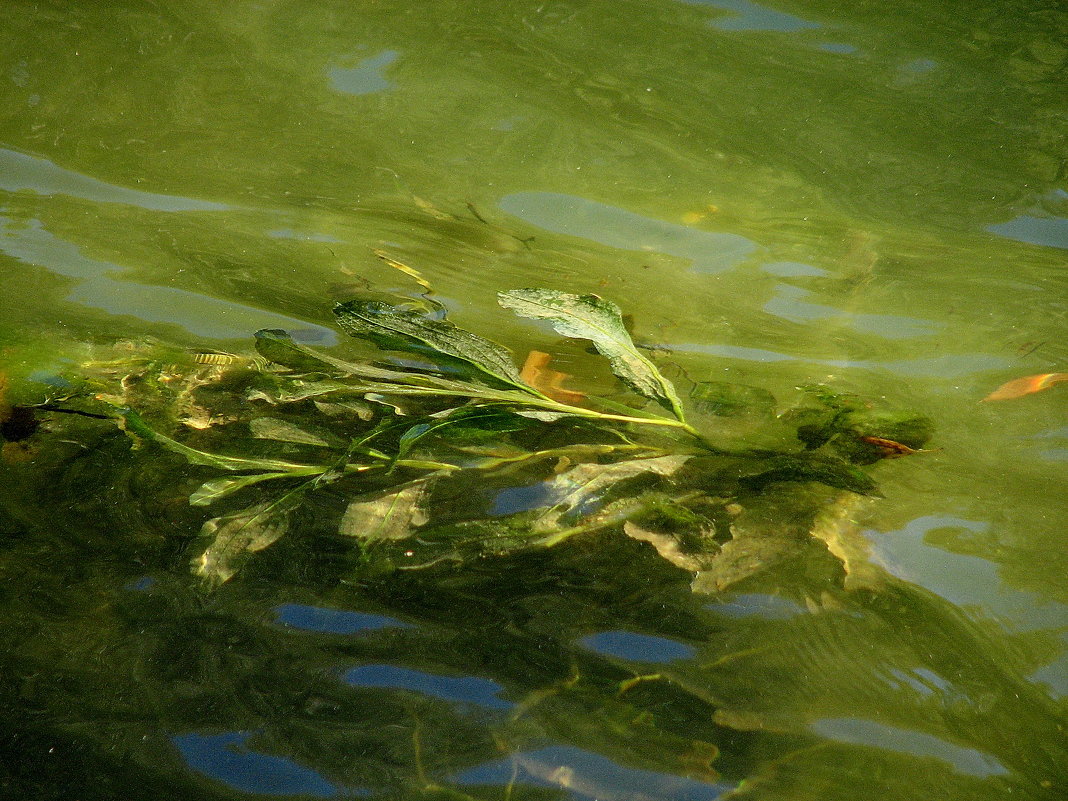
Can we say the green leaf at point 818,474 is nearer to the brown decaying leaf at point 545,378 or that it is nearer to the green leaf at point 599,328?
the green leaf at point 599,328

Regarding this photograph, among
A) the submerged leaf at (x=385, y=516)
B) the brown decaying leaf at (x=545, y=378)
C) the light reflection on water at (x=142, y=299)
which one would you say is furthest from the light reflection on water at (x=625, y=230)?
the submerged leaf at (x=385, y=516)

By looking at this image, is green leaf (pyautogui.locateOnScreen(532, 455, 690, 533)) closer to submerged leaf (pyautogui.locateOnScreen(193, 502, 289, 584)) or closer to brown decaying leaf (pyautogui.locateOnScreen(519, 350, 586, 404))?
brown decaying leaf (pyautogui.locateOnScreen(519, 350, 586, 404))

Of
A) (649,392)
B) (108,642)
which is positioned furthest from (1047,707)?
(108,642)

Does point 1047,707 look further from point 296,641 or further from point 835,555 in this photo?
point 296,641

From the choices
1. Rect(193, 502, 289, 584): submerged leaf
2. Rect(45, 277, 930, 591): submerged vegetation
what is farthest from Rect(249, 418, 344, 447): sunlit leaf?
Rect(193, 502, 289, 584): submerged leaf

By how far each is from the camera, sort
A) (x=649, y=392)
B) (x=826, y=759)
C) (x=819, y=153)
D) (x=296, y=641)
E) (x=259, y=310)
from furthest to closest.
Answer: (x=819, y=153)
(x=259, y=310)
(x=649, y=392)
(x=296, y=641)
(x=826, y=759)

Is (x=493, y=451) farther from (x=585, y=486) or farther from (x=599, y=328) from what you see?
(x=599, y=328)
